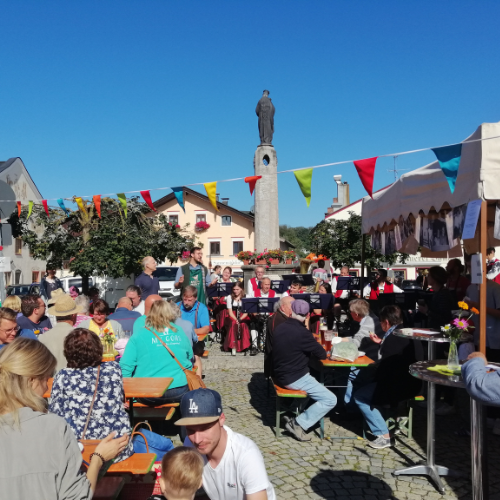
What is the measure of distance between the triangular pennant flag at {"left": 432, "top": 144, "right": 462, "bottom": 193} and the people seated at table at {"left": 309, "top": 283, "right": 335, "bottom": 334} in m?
4.30

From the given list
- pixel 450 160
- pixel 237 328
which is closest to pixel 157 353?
pixel 450 160

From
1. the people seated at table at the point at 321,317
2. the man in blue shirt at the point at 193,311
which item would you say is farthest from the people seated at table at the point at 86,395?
the people seated at table at the point at 321,317

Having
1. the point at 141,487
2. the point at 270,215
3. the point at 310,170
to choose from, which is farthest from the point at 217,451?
the point at 270,215

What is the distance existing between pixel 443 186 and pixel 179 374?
11.5 feet

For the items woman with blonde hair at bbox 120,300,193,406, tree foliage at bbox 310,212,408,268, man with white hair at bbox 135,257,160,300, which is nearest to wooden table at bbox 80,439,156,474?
woman with blonde hair at bbox 120,300,193,406

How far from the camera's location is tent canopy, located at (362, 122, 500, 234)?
4.83m

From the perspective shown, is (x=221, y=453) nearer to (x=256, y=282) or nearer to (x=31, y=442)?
(x=31, y=442)

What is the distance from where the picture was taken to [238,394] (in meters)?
7.61

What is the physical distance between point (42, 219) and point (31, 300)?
60.7ft

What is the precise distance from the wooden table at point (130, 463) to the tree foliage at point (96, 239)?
65.8 ft

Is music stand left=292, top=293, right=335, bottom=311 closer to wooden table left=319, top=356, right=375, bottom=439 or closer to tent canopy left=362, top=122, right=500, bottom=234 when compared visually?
tent canopy left=362, top=122, right=500, bottom=234

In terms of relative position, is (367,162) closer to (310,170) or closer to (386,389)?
(310,170)

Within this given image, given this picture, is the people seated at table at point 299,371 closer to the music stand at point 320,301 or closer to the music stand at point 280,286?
the music stand at point 320,301

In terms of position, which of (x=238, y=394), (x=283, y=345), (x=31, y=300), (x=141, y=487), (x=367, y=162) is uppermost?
(x=367, y=162)
